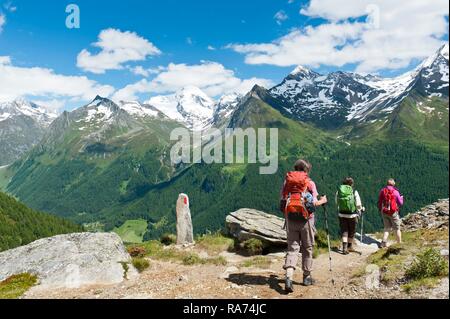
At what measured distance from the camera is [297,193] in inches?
630

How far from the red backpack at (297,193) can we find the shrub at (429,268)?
4.15m

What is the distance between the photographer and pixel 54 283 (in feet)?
63.4

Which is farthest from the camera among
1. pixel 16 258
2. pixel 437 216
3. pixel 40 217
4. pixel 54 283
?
pixel 40 217

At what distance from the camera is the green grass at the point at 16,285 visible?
17922 mm

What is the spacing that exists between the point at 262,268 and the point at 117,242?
8998mm

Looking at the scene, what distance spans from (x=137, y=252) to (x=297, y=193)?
14.9 meters

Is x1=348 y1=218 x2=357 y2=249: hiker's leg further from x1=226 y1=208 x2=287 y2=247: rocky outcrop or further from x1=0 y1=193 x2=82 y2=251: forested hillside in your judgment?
x1=0 y1=193 x2=82 y2=251: forested hillside

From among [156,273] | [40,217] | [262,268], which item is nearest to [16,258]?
[156,273]

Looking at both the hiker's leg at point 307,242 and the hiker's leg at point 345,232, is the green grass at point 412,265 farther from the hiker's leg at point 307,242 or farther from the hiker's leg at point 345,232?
the hiker's leg at point 345,232

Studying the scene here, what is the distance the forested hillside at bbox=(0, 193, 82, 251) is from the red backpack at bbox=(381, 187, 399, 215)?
531 ft

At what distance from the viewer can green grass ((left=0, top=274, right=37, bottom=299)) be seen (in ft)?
58.8

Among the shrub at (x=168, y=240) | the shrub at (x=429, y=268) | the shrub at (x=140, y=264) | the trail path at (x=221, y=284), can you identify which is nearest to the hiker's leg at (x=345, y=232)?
the trail path at (x=221, y=284)

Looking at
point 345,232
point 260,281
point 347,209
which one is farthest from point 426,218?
point 260,281
